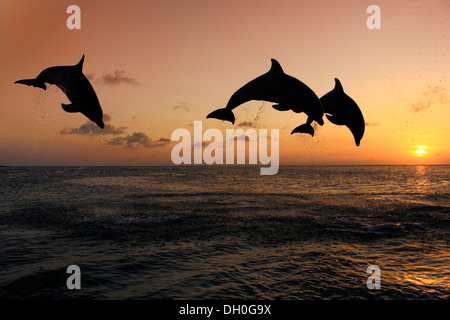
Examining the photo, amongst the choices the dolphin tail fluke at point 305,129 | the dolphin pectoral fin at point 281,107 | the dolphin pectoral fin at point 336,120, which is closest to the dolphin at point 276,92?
the dolphin pectoral fin at point 281,107

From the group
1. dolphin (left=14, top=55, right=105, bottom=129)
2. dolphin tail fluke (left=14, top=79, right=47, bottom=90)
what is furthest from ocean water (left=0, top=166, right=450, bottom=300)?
dolphin (left=14, top=55, right=105, bottom=129)

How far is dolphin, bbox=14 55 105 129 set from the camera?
11.7ft

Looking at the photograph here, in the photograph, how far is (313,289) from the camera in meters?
10.2

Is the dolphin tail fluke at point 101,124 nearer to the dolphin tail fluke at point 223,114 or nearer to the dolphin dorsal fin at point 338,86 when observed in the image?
the dolphin tail fluke at point 223,114

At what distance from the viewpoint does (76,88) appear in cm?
372

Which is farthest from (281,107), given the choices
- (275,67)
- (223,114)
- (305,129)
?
(275,67)

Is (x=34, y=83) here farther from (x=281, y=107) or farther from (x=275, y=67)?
(x=275, y=67)

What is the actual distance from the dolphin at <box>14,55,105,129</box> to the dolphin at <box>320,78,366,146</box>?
10.4 feet

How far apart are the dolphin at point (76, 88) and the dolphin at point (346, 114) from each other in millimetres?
3159

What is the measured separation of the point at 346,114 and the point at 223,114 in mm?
1974

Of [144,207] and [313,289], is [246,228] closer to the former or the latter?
[313,289]

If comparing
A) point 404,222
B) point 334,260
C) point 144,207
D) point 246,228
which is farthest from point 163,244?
point 404,222

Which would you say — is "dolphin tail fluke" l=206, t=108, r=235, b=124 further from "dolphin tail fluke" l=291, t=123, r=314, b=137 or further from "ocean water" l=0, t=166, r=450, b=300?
"ocean water" l=0, t=166, r=450, b=300
